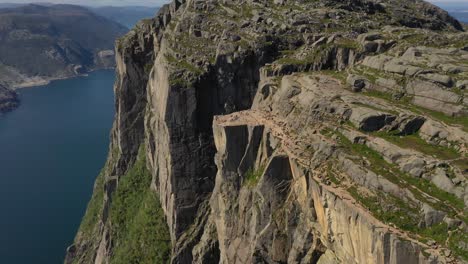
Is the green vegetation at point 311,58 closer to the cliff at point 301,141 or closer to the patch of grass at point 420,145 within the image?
the cliff at point 301,141

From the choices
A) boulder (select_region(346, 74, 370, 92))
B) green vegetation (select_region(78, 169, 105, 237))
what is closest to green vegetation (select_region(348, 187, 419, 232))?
boulder (select_region(346, 74, 370, 92))

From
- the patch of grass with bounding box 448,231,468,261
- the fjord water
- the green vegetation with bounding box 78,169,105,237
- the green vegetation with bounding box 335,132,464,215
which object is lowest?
the fjord water

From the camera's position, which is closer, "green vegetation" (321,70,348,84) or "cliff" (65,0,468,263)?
"cliff" (65,0,468,263)

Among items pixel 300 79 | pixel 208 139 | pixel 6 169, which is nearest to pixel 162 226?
pixel 208 139

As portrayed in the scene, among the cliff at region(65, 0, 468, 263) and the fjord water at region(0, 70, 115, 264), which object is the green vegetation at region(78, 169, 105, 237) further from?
the cliff at region(65, 0, 468, 263)

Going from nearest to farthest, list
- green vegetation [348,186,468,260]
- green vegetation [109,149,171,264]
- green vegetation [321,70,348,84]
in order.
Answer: green vegetation [348,186,468,260]
green vegetation [321,70,348,84]
green vegetation [109,149,171,264]

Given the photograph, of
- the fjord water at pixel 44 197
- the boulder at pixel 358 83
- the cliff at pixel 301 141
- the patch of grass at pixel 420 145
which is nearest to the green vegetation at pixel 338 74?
the cliff at pixel 301 141
